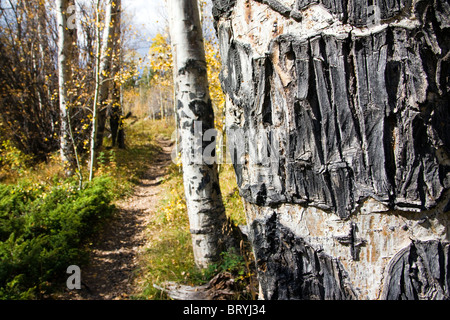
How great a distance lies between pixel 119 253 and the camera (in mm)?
5098

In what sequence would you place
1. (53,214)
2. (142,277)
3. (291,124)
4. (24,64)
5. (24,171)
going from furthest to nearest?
(24,64) → (24,171) → (53,214) → (142,277) → (291,124)

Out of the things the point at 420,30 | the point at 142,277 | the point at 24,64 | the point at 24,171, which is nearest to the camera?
the point at 420,30

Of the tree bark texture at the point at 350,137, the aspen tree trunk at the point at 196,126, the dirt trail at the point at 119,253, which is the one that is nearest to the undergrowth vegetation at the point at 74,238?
the dirt trail at the point at 119,253

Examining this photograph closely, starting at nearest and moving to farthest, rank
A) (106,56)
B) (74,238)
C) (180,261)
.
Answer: (180,261) < (74,238) < (106,56)

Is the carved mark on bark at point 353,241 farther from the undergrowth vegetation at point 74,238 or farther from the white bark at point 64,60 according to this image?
the white bark at point 64,60

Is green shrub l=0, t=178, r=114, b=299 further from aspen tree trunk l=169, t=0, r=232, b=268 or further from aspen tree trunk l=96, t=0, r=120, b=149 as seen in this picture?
aspen tree trunk l=96, t=0, r=120, b=149

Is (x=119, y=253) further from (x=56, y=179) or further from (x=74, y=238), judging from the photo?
(x=56, y=179)

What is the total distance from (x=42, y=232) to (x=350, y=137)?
5.41m

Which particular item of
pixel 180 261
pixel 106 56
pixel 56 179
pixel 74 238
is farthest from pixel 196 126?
pixel 106 56

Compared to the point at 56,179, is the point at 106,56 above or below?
above

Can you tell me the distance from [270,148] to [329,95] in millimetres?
209

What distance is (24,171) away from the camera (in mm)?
8383
